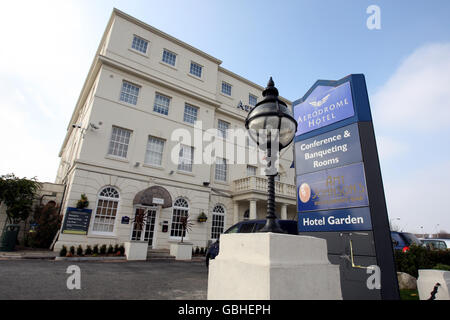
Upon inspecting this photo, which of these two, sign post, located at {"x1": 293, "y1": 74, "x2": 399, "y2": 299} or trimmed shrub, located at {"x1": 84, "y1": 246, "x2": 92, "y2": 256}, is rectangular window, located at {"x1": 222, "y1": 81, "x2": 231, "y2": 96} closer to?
trimmed shrub, located at {"x1": 84, "y1": 246, "x2": 92, "y2": 256}

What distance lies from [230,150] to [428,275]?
1577 centimetres

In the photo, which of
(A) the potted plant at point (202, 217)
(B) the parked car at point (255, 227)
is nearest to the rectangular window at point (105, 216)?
(A) the potted plant at point (202, 217)

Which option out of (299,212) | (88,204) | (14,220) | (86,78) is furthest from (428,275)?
(86,78)

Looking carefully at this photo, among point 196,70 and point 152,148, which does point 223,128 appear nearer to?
point 196,70

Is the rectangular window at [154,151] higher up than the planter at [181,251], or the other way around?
the rectangular window at [154,151]

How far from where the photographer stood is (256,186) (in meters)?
17.0

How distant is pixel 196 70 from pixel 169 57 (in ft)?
7.52

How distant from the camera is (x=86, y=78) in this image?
57.6ft

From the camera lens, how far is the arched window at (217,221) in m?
17.0

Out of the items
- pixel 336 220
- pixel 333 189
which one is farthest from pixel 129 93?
pixel 336 220

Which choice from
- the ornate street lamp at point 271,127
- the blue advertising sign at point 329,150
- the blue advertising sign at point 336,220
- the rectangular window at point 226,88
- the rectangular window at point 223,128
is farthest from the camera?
the rectangular window at point 226,88

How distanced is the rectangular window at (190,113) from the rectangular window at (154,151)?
110 inches

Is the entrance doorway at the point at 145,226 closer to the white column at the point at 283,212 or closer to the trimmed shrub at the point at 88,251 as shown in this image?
the trimmed shrub at the point at 88,251

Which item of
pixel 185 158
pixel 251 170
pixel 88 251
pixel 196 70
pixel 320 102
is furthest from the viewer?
pixel 251 170
